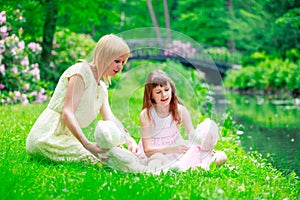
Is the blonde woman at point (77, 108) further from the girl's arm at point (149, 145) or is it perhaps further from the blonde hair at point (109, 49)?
the girl's arm at point (149, 145)

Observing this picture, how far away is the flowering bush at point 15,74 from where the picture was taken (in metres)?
10.7

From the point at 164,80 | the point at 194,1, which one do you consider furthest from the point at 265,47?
the point at 164,80

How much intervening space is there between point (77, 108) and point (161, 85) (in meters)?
0.71

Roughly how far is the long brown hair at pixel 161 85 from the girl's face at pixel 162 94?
0.03m

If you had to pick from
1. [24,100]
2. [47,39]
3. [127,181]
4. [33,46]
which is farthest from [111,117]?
[47,39]

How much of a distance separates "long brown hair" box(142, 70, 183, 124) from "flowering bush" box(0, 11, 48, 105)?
19.4 feet

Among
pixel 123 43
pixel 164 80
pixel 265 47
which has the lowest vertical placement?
pixel 265 47

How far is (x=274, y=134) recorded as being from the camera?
891cm

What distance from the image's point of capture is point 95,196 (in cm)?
354

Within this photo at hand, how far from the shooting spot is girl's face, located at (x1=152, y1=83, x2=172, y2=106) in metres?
4.83

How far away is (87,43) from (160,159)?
1250 cm

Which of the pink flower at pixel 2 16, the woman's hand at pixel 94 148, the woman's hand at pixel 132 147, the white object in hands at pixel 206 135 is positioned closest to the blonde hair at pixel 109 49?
the woman's hand at pixel 94 148

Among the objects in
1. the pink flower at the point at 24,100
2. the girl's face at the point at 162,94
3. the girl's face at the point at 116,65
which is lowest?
the pink flower at the point at 24,100

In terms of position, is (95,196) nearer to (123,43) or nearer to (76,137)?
(76,137)
